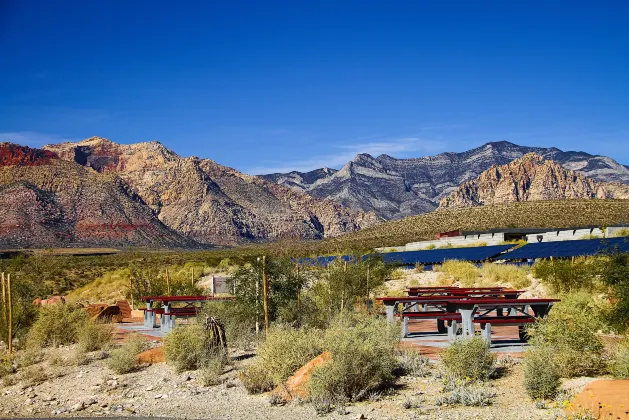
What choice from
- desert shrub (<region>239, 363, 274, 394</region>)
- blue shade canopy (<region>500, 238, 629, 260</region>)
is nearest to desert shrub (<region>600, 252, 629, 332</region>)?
desert shrub (<region>239, 363, 274, 394</region>)

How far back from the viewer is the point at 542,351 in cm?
1005

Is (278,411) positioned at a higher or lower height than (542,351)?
lower

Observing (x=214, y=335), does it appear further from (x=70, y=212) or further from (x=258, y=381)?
(x=70, y=212)

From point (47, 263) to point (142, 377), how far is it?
28663mm

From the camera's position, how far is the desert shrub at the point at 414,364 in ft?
37.5

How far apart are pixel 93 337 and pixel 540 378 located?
480 inches

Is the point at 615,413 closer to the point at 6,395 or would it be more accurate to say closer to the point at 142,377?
the point at 142,377

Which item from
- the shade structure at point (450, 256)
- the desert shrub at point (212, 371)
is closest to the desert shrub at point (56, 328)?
the desert shrub at point (212, 371)

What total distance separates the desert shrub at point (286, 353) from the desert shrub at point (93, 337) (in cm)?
687

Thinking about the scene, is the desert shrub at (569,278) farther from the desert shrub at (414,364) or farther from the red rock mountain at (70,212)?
the red rock mountain at (70,212)

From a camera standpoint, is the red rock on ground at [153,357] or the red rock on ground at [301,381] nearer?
the red rock on ground at [301,381]

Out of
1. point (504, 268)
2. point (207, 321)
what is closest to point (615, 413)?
point (207, 321)

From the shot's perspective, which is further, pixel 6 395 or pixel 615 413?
pixel 6 395

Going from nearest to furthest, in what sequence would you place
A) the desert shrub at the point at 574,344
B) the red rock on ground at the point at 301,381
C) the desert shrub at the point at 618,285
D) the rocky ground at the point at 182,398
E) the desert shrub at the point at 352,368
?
the rocky ground at the point at 182,398 < the desert shrub at the point at 574,344 < the desert shrub at the point at 352,368 < the red rock on ground at the point at 301,381 < the desert shrub at the point at 618,285
